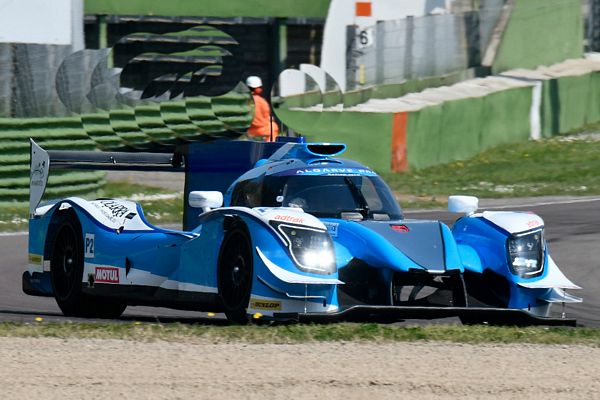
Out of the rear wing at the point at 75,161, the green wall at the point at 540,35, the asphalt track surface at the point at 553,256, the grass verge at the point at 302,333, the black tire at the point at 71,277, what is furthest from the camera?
the green wall at the point at 540,35

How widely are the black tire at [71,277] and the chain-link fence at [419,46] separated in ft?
49.2

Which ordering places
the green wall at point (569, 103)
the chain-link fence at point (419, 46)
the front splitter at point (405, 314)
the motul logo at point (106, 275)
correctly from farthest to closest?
the green wall at point (569, 103) < the chain-link fence at point (419, 46) < the motul logo at point (106, 275) < the front splitter at point (405, 314)

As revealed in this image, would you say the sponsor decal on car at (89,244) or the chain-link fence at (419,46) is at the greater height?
the chain-link fence at (419,46)

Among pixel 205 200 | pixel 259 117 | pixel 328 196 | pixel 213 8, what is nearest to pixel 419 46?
pixel 213 8

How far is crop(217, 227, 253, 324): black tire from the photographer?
8.87 m

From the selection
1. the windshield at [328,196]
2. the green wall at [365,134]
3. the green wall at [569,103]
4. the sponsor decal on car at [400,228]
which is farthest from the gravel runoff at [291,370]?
the green wall at [569,103]

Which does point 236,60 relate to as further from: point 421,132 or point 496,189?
point 496,189

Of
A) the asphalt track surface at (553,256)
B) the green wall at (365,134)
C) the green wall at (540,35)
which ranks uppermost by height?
the green wall at (540,35)

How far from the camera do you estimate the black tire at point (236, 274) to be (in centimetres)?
887

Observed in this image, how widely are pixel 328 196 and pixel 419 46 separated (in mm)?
17419

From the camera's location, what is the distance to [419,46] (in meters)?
26.8

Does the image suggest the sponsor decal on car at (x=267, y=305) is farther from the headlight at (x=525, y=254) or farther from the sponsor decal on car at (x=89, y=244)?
the sponsor decal on car at (x=89, y=244)

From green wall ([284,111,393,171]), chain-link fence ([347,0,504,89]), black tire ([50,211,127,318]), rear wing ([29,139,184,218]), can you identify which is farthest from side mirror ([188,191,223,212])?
chain-link fence ([347,0,504,89])

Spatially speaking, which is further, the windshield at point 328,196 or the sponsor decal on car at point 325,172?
the sponsor decal on car at point 325,172
